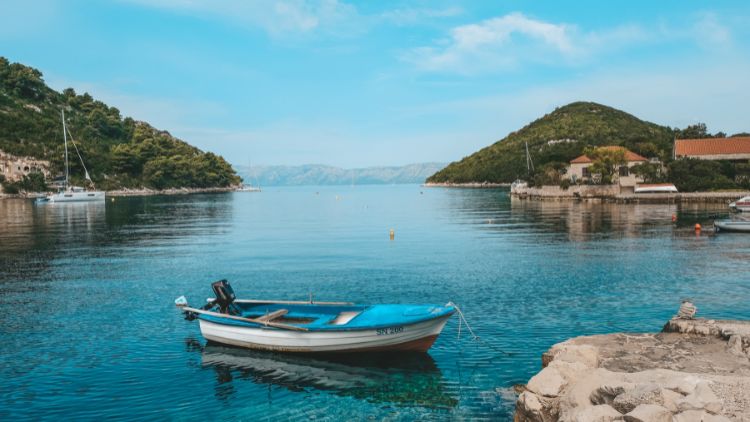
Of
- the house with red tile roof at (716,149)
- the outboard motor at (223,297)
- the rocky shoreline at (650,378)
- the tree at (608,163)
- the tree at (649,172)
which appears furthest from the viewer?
Answer: the house with red tile roof at (716,149)

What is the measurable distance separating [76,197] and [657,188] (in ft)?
494

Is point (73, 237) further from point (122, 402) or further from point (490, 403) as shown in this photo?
point (490, 403)

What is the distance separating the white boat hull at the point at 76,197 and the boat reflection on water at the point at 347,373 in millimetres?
147245

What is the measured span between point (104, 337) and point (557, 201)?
396 feet

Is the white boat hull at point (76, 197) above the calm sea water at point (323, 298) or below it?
above

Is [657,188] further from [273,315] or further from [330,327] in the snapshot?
[330,327]

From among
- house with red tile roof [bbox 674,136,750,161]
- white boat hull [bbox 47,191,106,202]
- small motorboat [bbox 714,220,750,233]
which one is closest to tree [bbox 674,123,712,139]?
house with red tile roof [bbox 674,136,750,161]

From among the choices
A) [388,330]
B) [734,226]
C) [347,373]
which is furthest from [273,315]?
[734,226]

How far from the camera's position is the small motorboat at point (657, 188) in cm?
12019

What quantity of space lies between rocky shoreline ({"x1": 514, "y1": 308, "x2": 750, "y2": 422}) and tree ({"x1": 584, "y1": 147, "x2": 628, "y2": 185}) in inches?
4613

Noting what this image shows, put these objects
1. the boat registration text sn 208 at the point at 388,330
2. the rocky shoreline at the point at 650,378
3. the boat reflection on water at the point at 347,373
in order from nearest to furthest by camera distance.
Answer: the rocky shoreline at the point at 650,378 → the boat reflection on water at the point at 347,373 → the boat registration text sn 208 at the point at 388,330

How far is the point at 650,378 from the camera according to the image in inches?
595

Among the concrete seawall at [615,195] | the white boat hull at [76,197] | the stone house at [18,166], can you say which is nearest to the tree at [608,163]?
the concrete seawall at [615,195]

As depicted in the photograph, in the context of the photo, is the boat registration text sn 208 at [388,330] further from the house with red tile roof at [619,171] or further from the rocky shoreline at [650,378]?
the house with red tile roof at [619,171]
